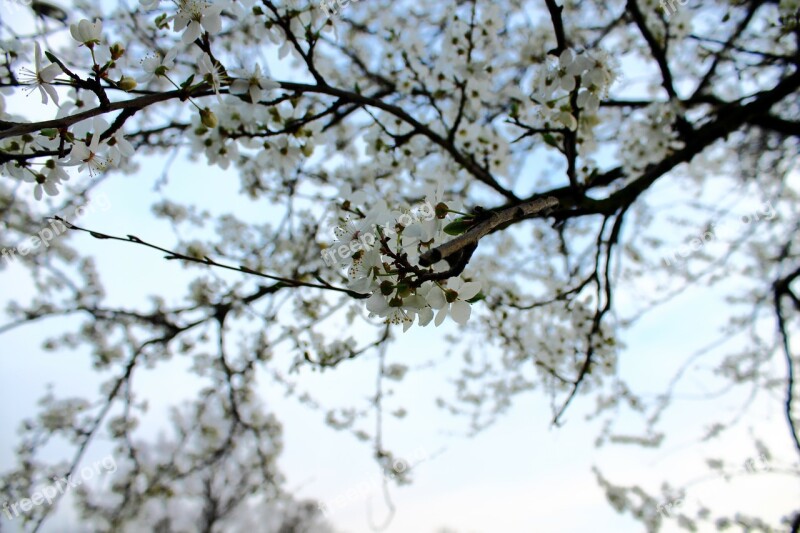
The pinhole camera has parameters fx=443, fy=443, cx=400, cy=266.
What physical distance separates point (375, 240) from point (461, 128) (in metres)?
1.86

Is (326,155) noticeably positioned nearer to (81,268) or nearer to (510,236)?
(510,236)

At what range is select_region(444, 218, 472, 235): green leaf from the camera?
0.91 meters

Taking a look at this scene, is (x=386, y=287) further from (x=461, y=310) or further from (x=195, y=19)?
(x=195, y=19)

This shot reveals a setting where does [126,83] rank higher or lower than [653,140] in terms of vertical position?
lower

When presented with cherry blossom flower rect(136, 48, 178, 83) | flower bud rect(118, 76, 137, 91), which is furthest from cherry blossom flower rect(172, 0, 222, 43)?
flower bud rect(118, 76, 137, 91)

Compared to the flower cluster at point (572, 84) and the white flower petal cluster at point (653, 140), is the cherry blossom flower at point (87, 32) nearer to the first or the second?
the flower cluster at point (572, 84)

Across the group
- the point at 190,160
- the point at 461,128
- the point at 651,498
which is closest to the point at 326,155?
the point at 190,160

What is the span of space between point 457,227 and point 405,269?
0.46ft

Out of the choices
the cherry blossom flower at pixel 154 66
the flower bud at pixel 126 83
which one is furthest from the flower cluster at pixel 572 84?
the flower bud at pixel 126 83

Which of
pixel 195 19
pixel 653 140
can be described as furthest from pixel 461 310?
pixel 653 140

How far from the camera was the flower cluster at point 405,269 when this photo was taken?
0.91 meters

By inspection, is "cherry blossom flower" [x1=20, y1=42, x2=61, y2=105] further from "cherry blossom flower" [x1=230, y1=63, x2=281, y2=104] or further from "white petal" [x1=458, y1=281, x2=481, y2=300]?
"white petal" [x1=458, y1=281, x2=481, y2=300]

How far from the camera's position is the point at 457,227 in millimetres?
916

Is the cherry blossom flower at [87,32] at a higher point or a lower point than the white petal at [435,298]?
higher
